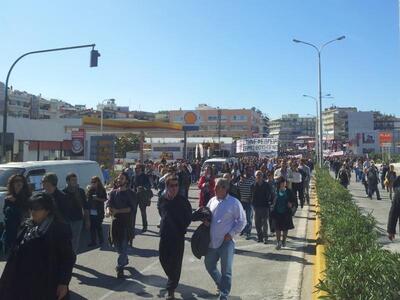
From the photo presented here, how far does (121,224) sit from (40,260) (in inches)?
173

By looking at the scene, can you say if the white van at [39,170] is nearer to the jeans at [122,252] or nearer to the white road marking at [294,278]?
the jeans at [122,252]

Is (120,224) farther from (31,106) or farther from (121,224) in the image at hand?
(31,106)

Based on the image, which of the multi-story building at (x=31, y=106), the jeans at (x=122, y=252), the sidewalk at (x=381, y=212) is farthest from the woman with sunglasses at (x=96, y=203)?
the multi-story building at (x=31, y=106)

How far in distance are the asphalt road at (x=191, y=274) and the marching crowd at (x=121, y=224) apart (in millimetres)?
365

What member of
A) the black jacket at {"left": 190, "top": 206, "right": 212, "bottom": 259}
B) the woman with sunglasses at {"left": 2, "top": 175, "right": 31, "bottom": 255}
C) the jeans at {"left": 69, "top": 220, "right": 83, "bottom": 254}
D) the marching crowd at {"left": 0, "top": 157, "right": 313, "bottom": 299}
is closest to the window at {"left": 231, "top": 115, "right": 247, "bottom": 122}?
the marching crowd at {"left": 0, "top": 157, "right": 313, "bottom": 299}

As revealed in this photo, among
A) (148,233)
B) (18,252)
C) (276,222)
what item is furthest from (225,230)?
(148,233)

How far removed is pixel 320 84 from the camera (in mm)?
42031

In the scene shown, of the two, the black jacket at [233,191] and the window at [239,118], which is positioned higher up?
the window at [239,118]

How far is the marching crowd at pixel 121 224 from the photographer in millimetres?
4125

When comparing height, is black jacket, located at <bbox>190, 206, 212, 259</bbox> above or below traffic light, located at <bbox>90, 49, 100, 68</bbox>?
below

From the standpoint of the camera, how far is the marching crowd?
412 centimetres

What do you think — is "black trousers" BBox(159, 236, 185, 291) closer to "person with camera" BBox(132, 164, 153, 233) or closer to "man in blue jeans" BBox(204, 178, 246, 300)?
"man in blue jeans" BBox(204, 178, 246, 300)

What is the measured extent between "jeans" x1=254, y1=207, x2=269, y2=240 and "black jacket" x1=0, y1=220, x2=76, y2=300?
25.3 ft

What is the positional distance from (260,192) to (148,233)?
326cm
